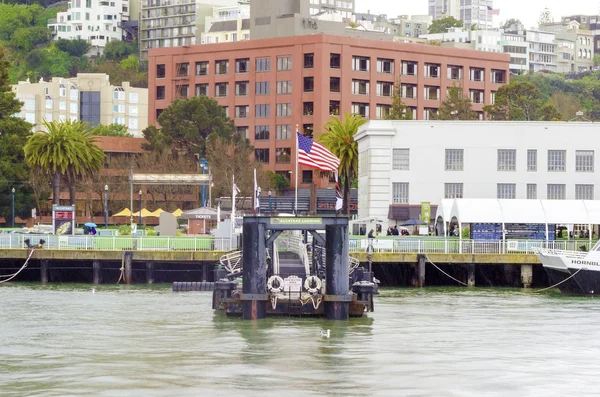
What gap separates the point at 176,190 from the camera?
14462 centimetres

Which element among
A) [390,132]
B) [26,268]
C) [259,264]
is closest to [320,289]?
[259,264]

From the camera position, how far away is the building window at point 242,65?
173475 mm

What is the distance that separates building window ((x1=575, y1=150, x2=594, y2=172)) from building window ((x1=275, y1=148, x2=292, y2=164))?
80517 millimetres

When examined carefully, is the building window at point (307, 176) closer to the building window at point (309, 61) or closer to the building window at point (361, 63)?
the building window at point (309, 61)

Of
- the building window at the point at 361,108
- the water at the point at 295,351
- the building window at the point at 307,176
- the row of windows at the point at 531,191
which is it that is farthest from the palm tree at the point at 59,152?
the building window at the point at 361,108

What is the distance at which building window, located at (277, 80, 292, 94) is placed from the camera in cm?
16912

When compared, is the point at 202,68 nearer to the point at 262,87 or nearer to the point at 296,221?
the point at 262,87

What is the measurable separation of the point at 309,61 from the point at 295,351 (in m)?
125

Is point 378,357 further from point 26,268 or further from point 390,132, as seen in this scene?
point 390,132

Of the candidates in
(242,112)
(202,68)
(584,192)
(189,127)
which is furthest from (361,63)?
(584,192)

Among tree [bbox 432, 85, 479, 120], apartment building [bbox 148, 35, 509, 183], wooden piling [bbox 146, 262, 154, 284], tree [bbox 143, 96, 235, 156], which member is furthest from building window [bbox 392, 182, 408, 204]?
apartment building [bbox 148, 35, 509, 183]

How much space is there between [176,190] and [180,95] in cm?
3627

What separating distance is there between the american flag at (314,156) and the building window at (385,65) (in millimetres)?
110529

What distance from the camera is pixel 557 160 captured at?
302 ft
